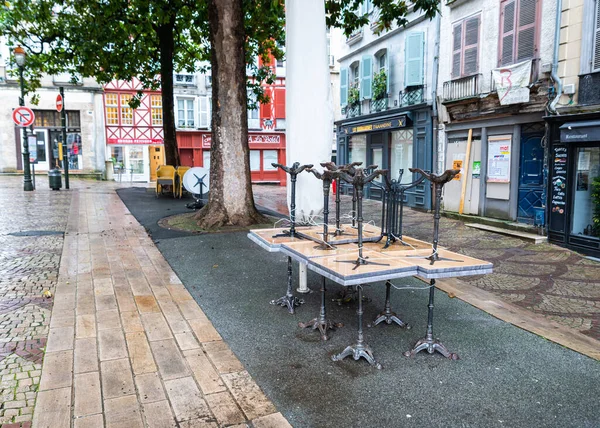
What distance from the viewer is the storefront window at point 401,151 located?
16.4 m

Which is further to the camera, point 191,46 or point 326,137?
point 191,46

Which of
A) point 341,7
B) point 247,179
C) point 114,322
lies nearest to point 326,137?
point 114,322

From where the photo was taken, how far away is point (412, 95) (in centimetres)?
1560

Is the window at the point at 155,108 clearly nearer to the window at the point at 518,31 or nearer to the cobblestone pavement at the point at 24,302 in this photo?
the cobblestone pavement at the point at 24,302

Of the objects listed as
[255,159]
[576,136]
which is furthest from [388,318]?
[255,159]

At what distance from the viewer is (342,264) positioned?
11.4 ft

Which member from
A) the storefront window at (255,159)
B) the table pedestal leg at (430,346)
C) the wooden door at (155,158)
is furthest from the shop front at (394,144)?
the wooden door at (155,158)

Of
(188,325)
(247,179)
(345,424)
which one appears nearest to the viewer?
(345,424)

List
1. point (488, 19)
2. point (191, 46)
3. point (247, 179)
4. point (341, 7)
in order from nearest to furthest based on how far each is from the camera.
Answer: point (247, 179), point (341, 7), point (488, 19), point (191, 46)

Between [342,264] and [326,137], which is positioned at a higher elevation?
[326,137]

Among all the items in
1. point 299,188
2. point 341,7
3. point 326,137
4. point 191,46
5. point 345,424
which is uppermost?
point 191,46

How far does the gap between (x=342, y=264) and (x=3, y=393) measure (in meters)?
2.43

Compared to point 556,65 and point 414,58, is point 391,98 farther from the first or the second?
point 556,65

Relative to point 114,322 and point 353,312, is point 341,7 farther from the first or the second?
point 114,322
